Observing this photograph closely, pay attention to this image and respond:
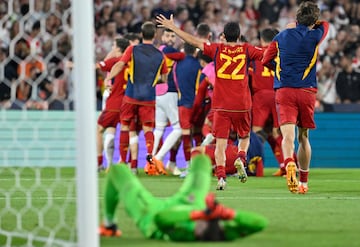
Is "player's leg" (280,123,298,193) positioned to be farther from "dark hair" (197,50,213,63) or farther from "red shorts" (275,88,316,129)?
"dark hair" (197,50,213,63)

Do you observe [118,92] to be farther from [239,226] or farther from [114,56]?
[239,226]

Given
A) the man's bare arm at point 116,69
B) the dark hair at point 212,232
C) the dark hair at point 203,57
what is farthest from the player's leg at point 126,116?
the dark hair at point 212,232

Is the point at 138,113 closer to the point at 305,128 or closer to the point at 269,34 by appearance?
the point at 269,34

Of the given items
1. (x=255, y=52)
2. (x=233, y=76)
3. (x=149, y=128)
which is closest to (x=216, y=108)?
(x=233, y=76)

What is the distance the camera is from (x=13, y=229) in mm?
6801

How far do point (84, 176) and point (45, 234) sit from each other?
1484 millimetres

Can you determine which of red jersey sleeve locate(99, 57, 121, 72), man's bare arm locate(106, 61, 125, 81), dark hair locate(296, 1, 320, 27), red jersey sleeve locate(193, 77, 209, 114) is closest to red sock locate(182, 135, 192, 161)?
red jersey sleeve locate(193, 77, 209, 114)

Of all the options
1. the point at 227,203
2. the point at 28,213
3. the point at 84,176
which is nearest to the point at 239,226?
the point at 84,176

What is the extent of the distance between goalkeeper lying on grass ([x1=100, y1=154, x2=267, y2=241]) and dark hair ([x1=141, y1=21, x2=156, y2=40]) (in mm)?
8218

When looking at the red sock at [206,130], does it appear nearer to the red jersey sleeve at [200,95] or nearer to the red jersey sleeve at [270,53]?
the red jersey sleeve at [200,95]

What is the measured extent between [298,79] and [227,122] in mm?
1146

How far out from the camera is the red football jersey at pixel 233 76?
10898 millimetres

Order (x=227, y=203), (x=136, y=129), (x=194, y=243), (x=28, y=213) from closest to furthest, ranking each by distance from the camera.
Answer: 1. (x=194, y=243)
2. (x=28, y=213)
3. (x=227, y=203)
4. (x=136, y=129)

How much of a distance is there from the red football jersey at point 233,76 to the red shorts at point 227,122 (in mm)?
65
